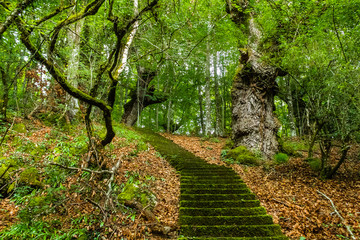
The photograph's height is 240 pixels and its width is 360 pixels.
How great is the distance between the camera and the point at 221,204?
479 cm

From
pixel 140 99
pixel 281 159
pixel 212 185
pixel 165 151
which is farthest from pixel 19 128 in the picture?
pixel 140 99

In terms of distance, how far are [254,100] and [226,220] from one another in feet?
20.5

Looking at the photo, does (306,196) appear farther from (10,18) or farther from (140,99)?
(140,99)

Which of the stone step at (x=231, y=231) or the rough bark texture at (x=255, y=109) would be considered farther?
the rough bark texture at (x=255, y=109)

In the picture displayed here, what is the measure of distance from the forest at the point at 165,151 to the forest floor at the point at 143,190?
0.03 metres

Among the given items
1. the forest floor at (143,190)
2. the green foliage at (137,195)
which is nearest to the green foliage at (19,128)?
the forest floor at (143,190)

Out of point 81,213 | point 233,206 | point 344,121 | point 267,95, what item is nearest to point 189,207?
point 233,206

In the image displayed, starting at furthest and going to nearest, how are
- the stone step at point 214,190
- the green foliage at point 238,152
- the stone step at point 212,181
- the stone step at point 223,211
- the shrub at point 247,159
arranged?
the green foliage at point 238,152 < the shrub at point 247,159 < the stone step at point 212,181 < the stone step at point 214,190 < the stone step at point 223,211

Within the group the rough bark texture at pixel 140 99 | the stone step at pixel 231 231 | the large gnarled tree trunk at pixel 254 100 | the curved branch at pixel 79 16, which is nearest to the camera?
the curved branch at pixel 79 16

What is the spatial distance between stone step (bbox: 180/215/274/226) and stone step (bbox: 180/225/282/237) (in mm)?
195

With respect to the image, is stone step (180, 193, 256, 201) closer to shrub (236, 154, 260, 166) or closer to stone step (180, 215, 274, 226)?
stone step (180, 215, 274, 226)

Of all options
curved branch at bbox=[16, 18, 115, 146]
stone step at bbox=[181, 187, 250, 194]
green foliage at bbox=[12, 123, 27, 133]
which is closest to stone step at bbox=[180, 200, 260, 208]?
stone step at bbox=[181, 187, 250, 194]

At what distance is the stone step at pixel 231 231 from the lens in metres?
3.85

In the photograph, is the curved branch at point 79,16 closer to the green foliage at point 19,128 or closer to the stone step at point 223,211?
the green foliage at point 19,128
